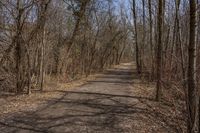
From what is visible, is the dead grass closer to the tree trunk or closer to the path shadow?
the path shadow

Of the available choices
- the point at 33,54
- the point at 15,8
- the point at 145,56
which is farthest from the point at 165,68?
the point at 145,56

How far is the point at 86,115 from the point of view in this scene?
10.6 meters

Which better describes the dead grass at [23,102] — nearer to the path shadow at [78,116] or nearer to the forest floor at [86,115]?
the forest floor at [86,115]

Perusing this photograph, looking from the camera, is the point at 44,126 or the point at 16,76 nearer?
the point at 44,126

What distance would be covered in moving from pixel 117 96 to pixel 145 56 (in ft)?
84.3

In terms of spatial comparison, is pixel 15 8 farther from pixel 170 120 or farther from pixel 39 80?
pixel 170 120

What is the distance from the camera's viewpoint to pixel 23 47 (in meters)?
14.6

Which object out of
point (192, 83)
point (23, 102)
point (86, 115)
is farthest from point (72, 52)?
point (192, 83)

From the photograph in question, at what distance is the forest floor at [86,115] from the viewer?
9.00 metres

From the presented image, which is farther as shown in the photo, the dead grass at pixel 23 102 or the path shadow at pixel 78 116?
the dead grass at pixel 23 102

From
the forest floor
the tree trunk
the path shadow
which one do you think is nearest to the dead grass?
the forest floor

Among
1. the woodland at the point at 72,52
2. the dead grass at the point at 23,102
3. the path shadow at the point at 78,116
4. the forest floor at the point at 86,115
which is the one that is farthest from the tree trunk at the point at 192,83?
the dead grass at the point at 23,102

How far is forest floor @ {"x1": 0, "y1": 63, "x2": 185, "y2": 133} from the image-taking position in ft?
29.5

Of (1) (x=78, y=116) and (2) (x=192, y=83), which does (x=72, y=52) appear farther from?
(2) (x=192, y=83)
